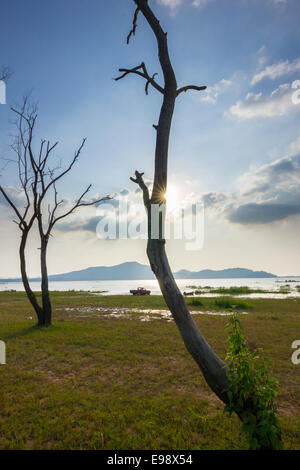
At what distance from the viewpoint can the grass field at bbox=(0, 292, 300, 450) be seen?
4218 millimetres

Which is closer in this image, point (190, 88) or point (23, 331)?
point (190, 88)

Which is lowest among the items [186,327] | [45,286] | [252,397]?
[252,397]

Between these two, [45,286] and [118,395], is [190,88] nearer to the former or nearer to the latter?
[118,395]

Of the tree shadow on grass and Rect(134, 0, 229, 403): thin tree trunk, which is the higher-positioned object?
Rect(134, 0, 229, 403): thin tree trunk

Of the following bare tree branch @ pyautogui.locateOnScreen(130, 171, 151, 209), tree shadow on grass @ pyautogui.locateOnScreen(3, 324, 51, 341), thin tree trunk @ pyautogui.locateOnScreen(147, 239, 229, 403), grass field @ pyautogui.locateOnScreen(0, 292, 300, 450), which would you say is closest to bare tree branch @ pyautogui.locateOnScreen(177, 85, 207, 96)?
bare tree branch @ pyautogui.locateOnScreen(130, 171, 151, 209)

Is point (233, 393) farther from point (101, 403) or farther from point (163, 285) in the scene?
point (101, 403)

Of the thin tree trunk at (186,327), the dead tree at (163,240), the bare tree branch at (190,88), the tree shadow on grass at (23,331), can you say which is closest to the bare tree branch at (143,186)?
the dead tree at (163,240)

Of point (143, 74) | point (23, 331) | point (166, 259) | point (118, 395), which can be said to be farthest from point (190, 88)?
point (23, 331)

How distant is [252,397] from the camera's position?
3396 millimetres

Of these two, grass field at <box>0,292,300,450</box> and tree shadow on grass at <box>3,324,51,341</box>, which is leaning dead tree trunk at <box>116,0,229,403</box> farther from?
tree shadow on grass at <box>3,324,51,341</box>

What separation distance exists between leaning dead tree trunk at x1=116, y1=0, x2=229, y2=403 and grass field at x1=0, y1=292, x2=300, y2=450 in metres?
1.33

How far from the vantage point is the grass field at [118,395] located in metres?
4.22

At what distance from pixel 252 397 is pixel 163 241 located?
8.12 feet

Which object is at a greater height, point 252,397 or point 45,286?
point 45,286
